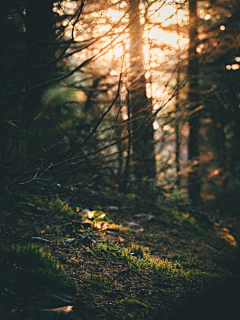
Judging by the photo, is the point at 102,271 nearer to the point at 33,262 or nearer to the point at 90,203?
the point at 33,262

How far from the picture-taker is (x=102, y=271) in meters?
2.58

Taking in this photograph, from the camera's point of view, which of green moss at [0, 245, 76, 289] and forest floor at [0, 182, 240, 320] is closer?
forest floor at [0, 182, 240, 320]

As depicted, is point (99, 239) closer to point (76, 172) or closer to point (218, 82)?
point (76, 172)

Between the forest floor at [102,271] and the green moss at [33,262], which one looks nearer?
the forest floor at [102,271]

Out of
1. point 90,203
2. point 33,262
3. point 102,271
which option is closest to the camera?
point 33,262

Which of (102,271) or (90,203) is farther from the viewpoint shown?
(90,203)

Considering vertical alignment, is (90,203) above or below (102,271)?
above

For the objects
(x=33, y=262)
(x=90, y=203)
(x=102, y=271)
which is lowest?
(x=102, y=271)

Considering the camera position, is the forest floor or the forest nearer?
the forest floor

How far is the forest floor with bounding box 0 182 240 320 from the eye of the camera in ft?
6.28

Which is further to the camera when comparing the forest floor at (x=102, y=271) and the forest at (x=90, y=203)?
the forest at (x=90, y=203)

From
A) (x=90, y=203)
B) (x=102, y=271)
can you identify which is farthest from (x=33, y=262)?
(x=90, y=203)

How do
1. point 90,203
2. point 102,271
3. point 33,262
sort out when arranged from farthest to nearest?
point 90,203 < point 102,271 < point 33,262

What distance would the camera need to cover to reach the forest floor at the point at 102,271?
→ 6.28 ft
